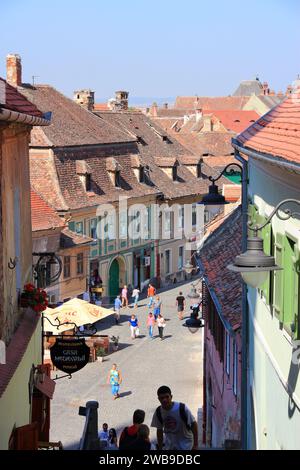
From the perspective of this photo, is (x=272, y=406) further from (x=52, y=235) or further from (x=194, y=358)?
(x=52, y=235)

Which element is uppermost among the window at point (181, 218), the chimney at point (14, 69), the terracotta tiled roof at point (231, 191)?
the chimney at point (14, 69)

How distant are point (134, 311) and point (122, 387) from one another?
12804 mm

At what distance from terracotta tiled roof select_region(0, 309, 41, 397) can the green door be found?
2969 centimetres

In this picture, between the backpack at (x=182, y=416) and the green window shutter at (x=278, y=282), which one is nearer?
the backpack at (x=182, y=416)

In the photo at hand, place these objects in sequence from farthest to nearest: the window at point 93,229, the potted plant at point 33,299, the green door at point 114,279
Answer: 1. the green door at point 114,279
2. the window at point 93,229
3. the potted plant at point 33,299

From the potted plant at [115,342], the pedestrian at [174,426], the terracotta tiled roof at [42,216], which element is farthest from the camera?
the terracotta tiled roof at [42,216]

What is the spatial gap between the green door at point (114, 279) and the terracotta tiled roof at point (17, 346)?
29.7 metres

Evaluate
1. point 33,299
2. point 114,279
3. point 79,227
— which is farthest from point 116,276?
point 33,299

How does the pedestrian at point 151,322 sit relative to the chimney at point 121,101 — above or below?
below

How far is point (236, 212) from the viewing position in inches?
977

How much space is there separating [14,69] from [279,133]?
34772mm

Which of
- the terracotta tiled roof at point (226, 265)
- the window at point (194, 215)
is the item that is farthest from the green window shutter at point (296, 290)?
the window at point (194, 215)

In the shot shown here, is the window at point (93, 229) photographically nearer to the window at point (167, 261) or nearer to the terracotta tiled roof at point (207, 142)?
the window at point (167, 261)

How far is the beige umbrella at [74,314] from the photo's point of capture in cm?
3166
